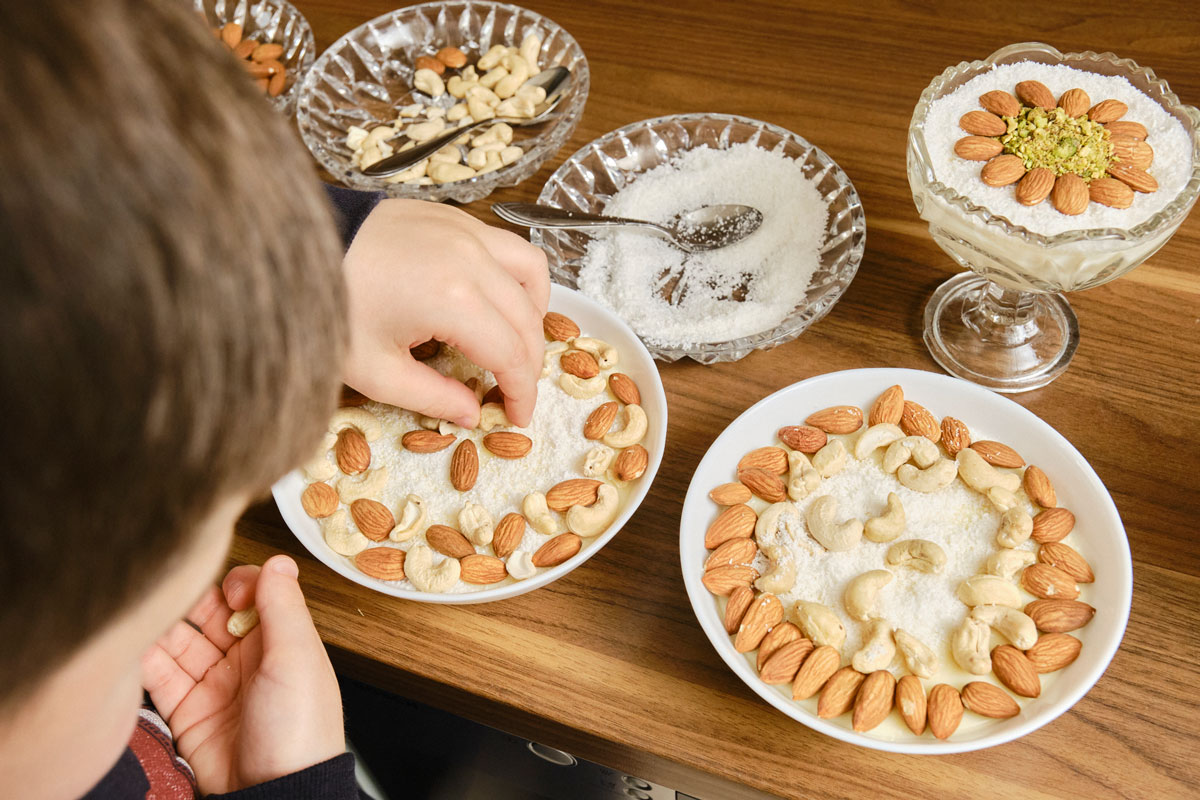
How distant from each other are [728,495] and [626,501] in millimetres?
69

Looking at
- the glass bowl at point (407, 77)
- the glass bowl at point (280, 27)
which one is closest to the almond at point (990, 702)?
the glass bowl at point (407, 77)

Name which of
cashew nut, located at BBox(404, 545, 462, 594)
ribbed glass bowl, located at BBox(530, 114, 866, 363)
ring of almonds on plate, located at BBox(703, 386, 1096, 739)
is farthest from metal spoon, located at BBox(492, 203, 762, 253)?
cashew nut, located at BBox(404, 545, 462, 594)

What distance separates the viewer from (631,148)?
871 millimetres

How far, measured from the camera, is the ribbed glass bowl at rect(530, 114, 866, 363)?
27.6 inches

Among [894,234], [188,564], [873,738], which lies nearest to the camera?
[188,564]

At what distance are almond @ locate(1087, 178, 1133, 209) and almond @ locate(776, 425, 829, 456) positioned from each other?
0.25 m

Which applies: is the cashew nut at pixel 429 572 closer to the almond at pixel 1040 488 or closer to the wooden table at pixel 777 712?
the wooden table at pixel 777 712

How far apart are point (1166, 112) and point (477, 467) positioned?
1.87 feet

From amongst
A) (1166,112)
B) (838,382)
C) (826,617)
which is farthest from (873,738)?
(1166,112)

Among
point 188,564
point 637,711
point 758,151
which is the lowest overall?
point 637,711

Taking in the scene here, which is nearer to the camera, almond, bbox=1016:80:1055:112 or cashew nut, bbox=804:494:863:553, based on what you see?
cashew nut, bbox=804:494:863:553

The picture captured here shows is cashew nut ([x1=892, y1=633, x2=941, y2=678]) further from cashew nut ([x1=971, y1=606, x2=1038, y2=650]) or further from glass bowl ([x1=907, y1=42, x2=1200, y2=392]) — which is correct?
glass bowl ([x1=907, y1=42, x2=1200, y2=392])

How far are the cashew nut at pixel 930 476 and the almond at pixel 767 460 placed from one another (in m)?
0.08

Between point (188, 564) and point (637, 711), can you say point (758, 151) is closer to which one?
point (637, 711)
